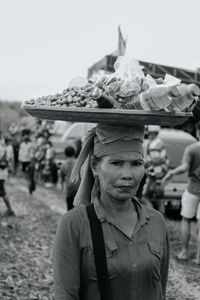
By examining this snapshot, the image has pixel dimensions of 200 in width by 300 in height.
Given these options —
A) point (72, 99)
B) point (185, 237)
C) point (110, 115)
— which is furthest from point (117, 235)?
point (185, 237)

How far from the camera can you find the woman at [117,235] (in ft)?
8.20

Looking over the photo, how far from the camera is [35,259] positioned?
7.86 metres

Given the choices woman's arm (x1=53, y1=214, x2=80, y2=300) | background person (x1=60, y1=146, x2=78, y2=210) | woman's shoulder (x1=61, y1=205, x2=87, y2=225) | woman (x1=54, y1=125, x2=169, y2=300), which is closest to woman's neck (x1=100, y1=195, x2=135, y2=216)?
woman (x1=54, y1=125, x2=169, y2=300)

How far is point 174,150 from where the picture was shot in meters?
12.9

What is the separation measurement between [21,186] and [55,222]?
706cm

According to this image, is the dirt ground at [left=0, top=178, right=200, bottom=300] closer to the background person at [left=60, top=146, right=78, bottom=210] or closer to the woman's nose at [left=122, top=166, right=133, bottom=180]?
the background person at [left=60, top=146, right=78, bottom=210]

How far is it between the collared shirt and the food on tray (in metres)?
0.57

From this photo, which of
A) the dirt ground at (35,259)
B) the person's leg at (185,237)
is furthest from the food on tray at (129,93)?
the person's leg at (185,237)

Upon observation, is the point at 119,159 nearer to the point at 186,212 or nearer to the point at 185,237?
the point at 186,212

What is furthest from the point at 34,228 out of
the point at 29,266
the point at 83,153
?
the point at 83,153

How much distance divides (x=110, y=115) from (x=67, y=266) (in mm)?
756

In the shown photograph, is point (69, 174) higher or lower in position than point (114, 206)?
lower

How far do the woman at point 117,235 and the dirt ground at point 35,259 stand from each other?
12.1 feet

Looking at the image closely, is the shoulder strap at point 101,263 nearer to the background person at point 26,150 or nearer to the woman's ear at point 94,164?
the woman's ear at point 94,164
